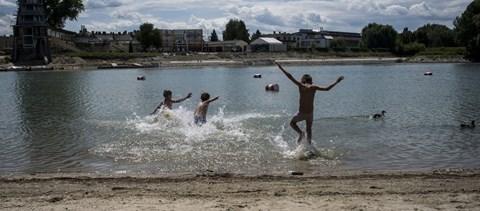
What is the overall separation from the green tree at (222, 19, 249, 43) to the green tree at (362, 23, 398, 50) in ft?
149

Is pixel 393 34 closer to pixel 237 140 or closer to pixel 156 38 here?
pixel 156 38

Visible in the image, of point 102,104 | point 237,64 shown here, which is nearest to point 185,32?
point 237,64

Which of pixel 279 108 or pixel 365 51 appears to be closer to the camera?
pixel 279 108

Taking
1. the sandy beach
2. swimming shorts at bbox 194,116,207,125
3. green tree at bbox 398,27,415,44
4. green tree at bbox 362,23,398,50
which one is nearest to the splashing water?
swimming shorts at bbox 194,116,207,125

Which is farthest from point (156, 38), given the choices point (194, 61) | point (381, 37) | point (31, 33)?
point (381, 37)

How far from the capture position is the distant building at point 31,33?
11727cm

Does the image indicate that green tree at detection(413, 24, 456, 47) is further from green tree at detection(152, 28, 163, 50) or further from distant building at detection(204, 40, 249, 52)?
green tree at detection(152, 28, 163, 50)

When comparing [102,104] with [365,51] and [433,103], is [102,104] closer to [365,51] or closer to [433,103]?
[433,103]

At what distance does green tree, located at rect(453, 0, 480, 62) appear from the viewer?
388 ft

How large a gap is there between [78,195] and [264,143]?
8.09 m

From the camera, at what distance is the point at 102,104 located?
107 feet

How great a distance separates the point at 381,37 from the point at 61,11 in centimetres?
10261

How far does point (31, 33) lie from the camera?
118938 millimetres

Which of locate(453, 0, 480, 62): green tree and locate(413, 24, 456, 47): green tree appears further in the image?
locate(413, 24, 456, 47): green tree
